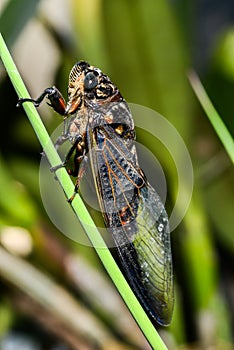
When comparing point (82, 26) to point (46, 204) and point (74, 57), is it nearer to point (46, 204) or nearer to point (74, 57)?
point (74, 57)

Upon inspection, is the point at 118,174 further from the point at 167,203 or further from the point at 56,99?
the point at 167,203

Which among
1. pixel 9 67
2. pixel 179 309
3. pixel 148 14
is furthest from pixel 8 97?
pixel 9 67

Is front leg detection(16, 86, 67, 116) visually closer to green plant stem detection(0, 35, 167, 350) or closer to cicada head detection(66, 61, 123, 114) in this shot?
cicada head detection(66, 61, 123, 114)

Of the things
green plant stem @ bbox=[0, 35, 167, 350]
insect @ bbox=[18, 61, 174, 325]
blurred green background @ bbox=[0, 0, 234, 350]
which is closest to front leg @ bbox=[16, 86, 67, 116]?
insect @ bbox=[18, 61, 174, 325]

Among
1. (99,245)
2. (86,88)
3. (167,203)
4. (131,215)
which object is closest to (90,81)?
(86,88)

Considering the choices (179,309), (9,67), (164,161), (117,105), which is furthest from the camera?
(179,309)

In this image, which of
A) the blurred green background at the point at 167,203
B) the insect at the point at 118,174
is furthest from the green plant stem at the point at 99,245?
the blurred green background at the point at 167,203
